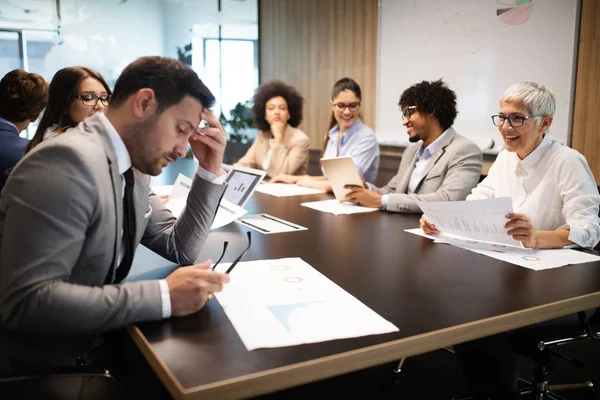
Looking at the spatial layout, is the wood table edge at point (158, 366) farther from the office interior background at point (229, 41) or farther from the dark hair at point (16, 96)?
the office interior background at point (229, 41)

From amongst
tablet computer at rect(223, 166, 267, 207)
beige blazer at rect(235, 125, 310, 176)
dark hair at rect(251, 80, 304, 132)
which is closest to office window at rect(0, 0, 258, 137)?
dark hair at rect(251, 80, 304, 132)

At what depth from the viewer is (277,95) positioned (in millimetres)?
4219

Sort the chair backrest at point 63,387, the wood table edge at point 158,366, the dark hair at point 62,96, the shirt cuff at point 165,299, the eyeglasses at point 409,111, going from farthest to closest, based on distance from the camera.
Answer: the eyeglasses at point 409,111, the dark hair at point 62,96, the shirt cuff at point 165,299, the chair backrest at point 63,387, the wood table edge at point 158,366

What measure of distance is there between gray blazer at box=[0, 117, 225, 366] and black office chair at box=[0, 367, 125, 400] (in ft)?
0.26

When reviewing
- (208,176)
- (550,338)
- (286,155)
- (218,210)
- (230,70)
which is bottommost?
(550,338)

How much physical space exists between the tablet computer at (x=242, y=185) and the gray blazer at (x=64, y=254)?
4.22 ft

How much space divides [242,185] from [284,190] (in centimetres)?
63

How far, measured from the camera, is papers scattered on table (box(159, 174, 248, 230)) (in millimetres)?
2139

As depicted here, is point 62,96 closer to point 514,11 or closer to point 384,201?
point 384,201

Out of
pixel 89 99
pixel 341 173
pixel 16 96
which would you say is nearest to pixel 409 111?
pixel 341 173

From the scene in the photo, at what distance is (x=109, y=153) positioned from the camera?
1.12 m

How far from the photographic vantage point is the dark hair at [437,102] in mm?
2752

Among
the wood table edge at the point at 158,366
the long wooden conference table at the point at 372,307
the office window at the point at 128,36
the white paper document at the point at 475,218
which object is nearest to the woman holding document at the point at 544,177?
the white paper document at the point at 475,218

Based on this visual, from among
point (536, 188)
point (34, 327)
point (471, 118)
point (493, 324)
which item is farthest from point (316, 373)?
point (471, 118)
